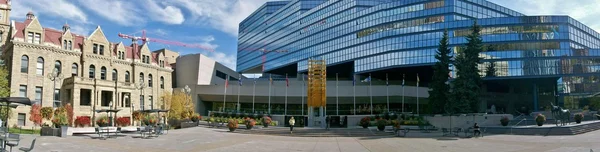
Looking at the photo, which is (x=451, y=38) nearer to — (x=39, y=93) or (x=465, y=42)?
(x=465, y=42)

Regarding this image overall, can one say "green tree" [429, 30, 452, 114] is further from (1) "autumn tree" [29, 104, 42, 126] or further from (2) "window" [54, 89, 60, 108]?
(2) "window" [54, 89, 60, 108]

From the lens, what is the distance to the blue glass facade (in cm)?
6894

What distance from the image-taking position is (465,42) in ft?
228

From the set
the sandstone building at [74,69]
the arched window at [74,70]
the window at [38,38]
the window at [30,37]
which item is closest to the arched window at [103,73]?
the sandstone building at [74,69]

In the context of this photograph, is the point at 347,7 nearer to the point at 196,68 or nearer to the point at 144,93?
the point at 196,68

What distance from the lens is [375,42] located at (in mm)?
82500

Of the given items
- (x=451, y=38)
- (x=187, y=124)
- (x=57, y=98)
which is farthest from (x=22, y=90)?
(x=451, y=38)

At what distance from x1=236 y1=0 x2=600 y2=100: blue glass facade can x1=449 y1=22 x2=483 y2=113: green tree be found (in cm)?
995

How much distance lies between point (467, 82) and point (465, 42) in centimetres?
1918

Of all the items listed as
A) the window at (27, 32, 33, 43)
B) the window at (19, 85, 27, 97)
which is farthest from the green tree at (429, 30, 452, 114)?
the window at (27, 32, 33, 43)

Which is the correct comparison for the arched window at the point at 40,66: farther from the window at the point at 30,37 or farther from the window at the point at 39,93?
the window at the point at 30,37

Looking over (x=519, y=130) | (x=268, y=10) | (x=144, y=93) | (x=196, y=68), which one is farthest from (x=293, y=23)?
(x=519, y=130)

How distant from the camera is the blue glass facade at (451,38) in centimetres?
6894

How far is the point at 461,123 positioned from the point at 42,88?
161ft
